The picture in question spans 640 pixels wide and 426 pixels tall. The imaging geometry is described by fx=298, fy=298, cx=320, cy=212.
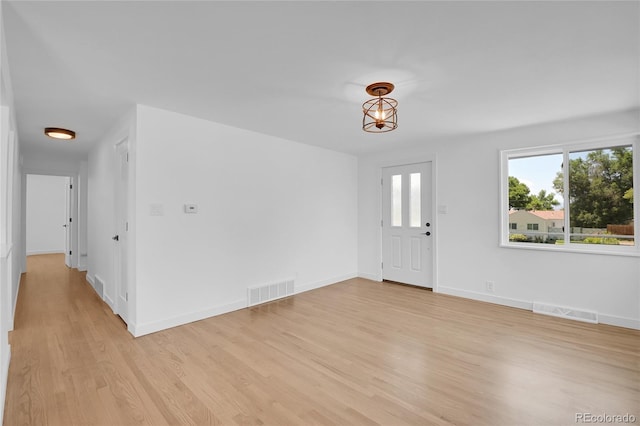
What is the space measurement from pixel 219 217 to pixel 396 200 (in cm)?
308

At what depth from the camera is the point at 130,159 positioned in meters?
3.20

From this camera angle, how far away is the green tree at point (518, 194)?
4.10 meters

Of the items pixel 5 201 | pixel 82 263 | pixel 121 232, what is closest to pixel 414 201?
pixel 121 232

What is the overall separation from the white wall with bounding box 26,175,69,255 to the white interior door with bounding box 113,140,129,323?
669 cm

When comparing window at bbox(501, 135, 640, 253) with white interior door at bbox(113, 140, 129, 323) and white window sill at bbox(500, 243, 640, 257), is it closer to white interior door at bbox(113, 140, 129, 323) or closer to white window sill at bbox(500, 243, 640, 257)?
white window sill at bbox(500, 243, 640, 257)

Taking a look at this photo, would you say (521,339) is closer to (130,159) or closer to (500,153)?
(500,153)

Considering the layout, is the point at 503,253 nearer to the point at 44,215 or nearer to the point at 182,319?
the point at 182,319

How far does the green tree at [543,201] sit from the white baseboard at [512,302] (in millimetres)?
1279

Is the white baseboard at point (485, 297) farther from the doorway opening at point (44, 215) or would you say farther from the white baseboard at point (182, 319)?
the doorway opening at point (44, 215)

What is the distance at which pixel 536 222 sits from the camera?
4.04m

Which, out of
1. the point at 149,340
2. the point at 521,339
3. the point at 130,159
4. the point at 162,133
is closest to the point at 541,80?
the point at 521,339

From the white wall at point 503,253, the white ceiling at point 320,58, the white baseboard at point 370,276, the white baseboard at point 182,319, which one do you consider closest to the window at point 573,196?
the white wall at point 503,253

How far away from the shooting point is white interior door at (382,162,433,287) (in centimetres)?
492

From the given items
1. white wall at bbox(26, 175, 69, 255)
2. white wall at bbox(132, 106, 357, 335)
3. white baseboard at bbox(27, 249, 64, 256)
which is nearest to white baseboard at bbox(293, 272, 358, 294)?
white wall at bbox(132, 106, 357, 335)
